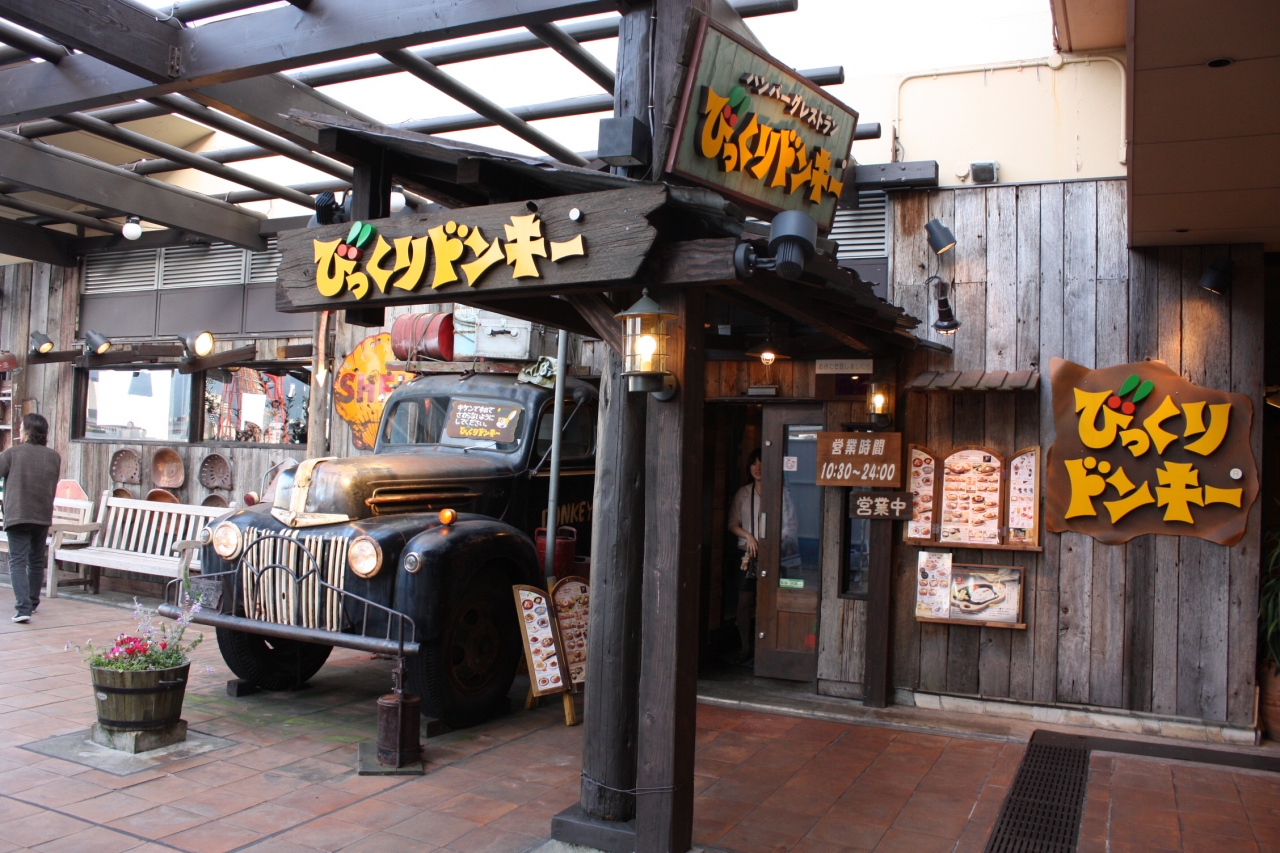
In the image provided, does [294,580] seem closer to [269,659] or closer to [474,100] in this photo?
[269,659]

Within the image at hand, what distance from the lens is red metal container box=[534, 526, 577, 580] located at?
6.64 metres

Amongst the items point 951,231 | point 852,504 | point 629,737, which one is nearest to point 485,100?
point 951,231

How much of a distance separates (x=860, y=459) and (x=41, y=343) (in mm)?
9083

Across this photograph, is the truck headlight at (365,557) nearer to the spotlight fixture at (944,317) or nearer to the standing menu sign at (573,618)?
the standing menu sign at (573,618)

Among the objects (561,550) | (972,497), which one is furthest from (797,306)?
(561,550)

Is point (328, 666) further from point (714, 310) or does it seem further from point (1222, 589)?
point (1222, 589)

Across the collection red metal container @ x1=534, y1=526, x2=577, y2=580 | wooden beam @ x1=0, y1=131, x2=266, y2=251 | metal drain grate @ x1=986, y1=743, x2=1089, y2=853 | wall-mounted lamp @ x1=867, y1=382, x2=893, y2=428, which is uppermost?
wooden beam @ x1=0, y1=131, x2=266, y2=251

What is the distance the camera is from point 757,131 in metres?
4.76

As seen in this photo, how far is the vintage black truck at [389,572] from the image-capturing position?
534cm

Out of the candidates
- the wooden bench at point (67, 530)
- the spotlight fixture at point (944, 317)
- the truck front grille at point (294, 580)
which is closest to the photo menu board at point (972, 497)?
Answer: the spotlight fixture at point (944, 317)

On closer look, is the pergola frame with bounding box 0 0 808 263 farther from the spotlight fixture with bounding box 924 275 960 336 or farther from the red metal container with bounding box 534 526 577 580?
the red metal container with bounding box 534 526 577 580

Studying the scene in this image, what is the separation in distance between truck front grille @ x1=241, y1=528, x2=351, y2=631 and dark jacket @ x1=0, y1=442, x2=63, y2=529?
11.7ft

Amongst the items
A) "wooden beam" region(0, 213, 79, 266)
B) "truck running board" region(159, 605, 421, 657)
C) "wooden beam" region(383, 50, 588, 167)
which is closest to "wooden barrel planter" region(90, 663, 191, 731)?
"truck running board" region(159, 605, 421, 657)

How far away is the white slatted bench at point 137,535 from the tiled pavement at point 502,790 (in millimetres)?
2614
